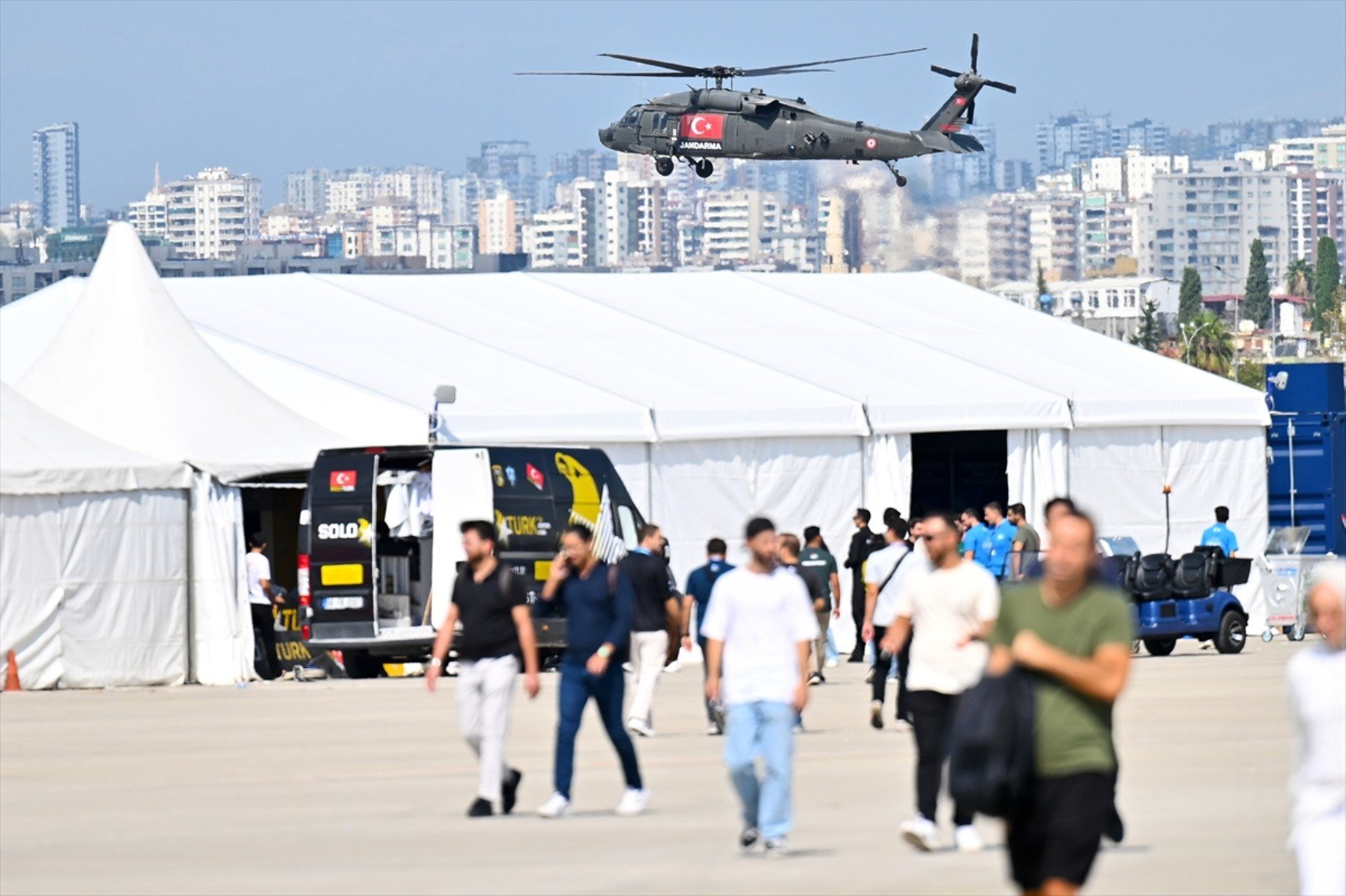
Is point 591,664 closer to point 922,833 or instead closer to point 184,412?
point 922,833

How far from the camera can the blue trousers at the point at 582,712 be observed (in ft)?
45.7

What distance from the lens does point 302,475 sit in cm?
2875

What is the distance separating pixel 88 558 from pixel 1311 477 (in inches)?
650

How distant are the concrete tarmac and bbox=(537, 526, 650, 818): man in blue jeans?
188 millimetres

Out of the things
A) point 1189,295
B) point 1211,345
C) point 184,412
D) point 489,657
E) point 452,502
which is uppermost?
point 1189,295

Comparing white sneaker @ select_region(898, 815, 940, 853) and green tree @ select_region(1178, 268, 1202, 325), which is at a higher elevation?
green tree @ select_region(1178, 268, 1202, 325)

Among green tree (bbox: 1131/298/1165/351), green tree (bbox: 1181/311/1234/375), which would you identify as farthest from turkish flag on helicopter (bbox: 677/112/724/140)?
green tree (bbox: 1131/298/1165/351)

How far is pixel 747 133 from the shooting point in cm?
4644

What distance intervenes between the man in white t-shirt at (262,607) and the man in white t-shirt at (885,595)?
6916mm

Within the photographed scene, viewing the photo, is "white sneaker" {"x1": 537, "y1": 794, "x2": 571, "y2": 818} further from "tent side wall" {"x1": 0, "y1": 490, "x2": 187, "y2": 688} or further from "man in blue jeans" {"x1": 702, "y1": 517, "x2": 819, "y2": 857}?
"tent side wall" {"x1": 0, "y1": 490, "x2": 187, "y2": 688}

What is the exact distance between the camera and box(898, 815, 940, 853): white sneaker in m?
12.4

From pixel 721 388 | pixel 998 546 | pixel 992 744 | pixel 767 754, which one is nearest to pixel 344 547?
pixel 998 546

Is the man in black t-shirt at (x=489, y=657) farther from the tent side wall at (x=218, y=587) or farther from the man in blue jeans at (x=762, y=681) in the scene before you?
the tent side wall at (x=218, y=587)

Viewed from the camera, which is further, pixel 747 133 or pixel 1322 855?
pixel 747 133
